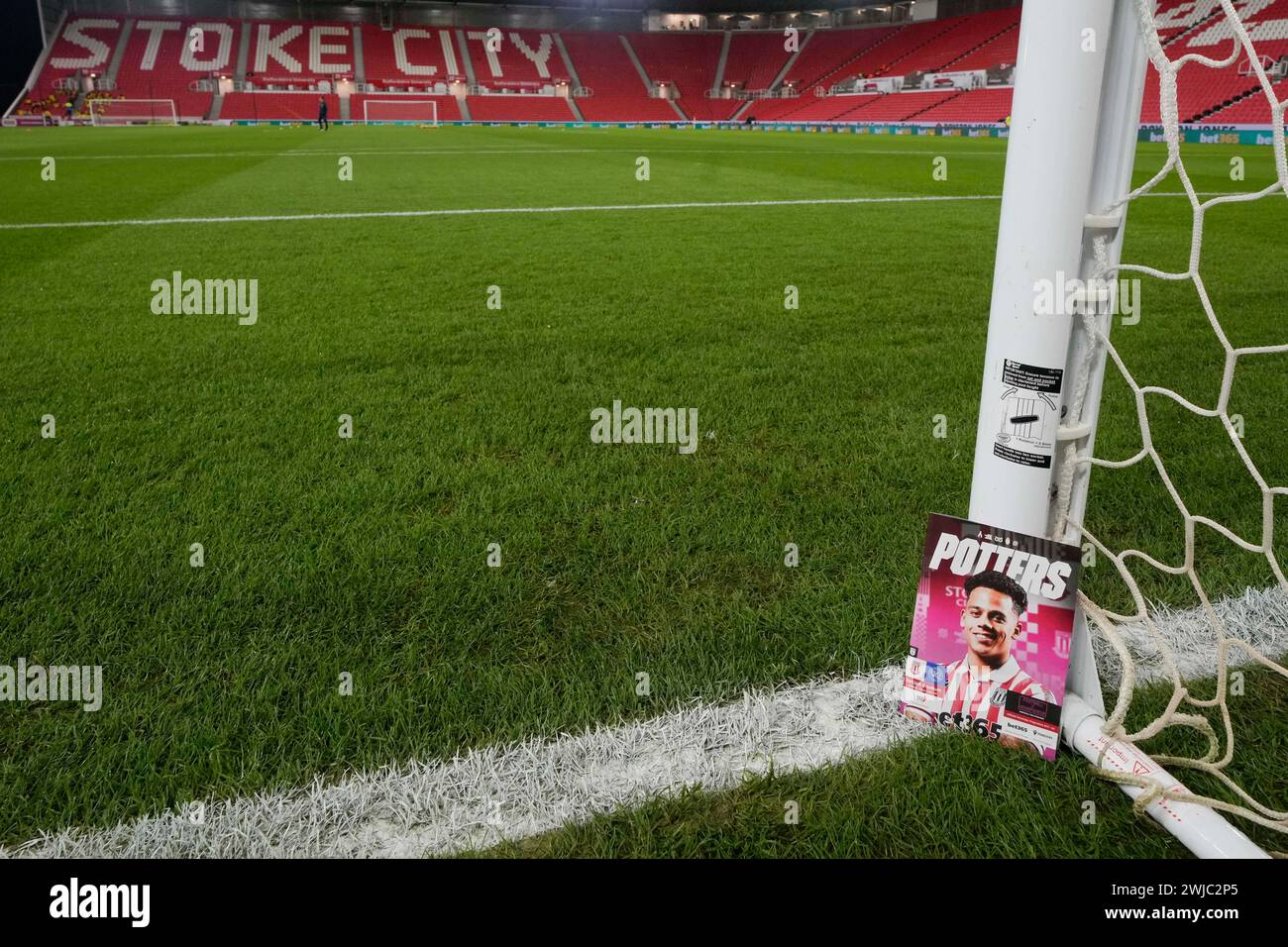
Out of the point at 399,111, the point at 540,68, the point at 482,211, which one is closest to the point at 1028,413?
the point at 482,211

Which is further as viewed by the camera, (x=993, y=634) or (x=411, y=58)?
(x=411, y=58)

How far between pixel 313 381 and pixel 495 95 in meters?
45.5

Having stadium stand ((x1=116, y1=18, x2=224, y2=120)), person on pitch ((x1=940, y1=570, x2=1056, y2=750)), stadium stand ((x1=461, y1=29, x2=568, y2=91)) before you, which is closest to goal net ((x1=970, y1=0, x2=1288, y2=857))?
person on pitch ((x1=940, y1=570, x2=1056, y2=750))

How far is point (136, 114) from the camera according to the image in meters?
37.1

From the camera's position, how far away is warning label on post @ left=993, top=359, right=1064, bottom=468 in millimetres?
1434

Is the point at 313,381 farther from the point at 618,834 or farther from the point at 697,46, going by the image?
the point at 697,46

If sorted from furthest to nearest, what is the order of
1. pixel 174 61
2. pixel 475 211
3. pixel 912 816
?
1. pixel 174 61
2. pixel 475 211
3. pixel 912 816

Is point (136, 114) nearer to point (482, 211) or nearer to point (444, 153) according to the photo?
point (444, 153)

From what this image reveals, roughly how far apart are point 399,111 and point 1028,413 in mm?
45676

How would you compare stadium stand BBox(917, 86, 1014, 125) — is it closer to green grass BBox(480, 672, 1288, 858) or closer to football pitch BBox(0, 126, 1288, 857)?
football pitch BBox(0, 126, 1288, 857)

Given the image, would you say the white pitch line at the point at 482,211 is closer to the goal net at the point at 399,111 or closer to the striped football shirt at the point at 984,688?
the striped football shirt at the point at 984,688

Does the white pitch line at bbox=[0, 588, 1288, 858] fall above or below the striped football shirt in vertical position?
below

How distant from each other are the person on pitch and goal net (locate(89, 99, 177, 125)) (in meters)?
42.6
